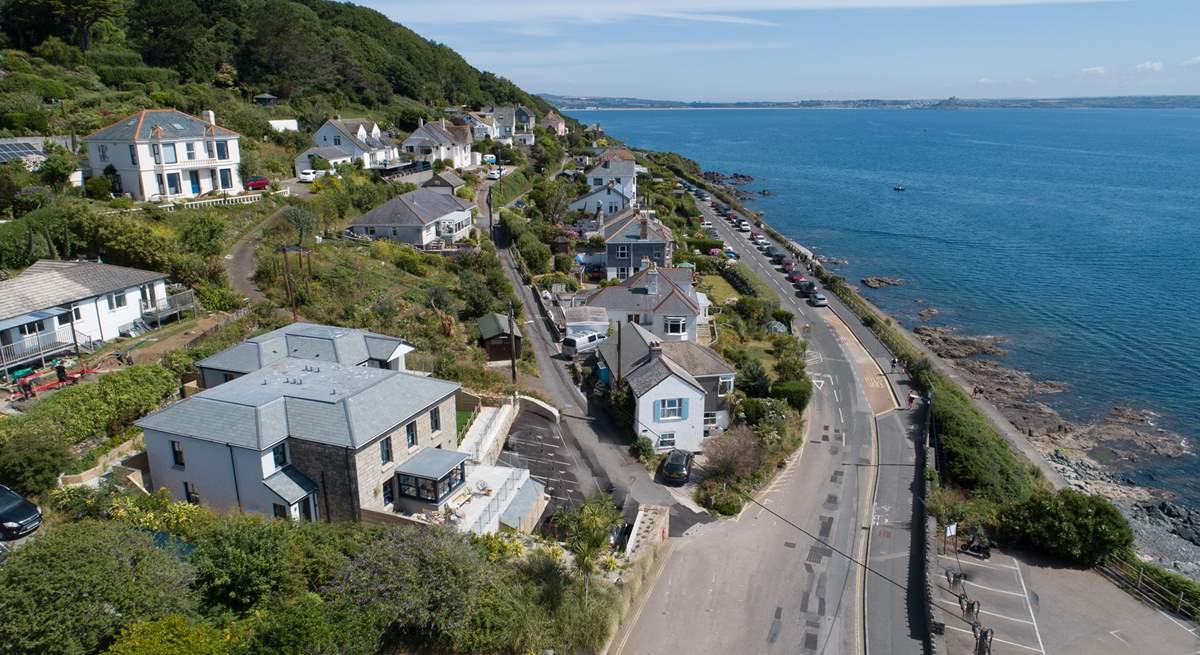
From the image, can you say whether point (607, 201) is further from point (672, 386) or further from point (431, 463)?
point (431, 463)

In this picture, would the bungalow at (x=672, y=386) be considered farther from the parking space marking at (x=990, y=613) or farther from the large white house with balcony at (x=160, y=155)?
the large white house with balcony at (x=160, y=155)

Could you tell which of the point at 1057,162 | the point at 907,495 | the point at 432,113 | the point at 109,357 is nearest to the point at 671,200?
the point at 432,113

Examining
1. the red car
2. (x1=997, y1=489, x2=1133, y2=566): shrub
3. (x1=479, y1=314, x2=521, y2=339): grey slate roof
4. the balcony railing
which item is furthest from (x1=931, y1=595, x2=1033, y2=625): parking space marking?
the red car

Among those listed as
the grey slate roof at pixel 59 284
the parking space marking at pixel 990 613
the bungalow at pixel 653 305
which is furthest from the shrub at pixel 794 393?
the grey slate roof at pixel 59 284

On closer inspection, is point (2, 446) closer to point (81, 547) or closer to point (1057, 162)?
point (81, 547)

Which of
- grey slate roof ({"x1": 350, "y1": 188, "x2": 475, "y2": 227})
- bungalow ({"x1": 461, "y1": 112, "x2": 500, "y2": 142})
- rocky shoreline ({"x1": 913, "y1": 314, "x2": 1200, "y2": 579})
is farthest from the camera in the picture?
bungalow ({"x1": 461, "y1": 112, "x2": 500, "y2": 142})

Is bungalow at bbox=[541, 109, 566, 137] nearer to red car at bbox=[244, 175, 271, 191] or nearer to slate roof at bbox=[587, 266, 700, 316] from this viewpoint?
red car at bbox=[244, 175, 271, 191]
